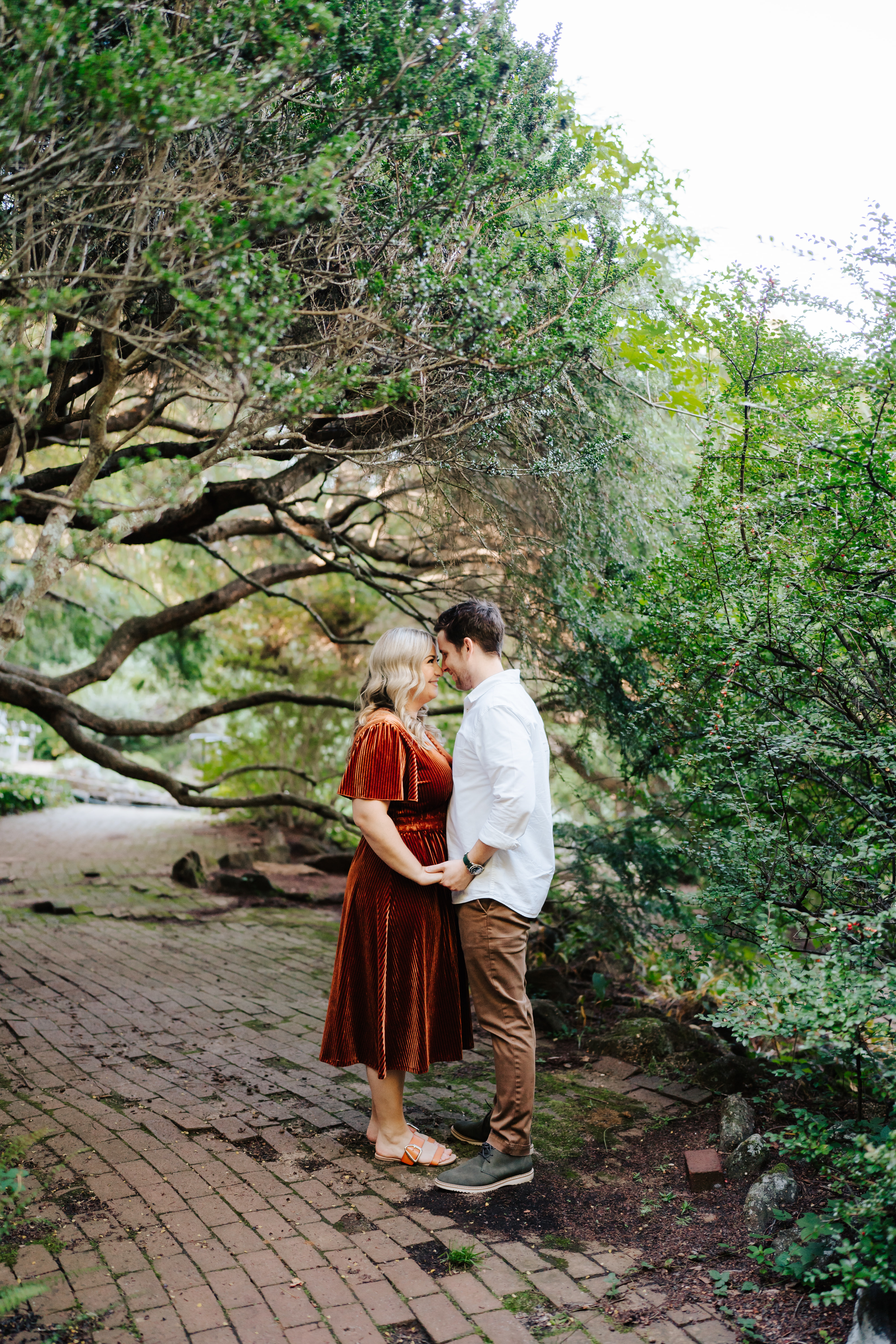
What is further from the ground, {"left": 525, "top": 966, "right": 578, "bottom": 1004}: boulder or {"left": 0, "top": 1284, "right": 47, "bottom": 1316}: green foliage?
{"left": 0, "top": 1284, "right": 47, "bottom": 1316}: green foliage

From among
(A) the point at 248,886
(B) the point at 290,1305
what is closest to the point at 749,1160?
(B) the point at 290,1305

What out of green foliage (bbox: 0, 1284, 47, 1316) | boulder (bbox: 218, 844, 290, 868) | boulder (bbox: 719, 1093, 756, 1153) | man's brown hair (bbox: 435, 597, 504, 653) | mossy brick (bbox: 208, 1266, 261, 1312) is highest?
man's brown hair (bbox: 435, 597, 504, 653)

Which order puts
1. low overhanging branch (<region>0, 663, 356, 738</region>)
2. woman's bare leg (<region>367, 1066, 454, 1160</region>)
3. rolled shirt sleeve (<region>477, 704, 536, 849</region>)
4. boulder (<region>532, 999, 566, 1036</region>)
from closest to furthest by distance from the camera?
rolled shirt sleeve (<region>477, 704, 536, 849</region>)
woman's bare leg (<region>367, 1066, 454, 1160</region>)
boulder (<region>532, 999, 566, 1036</region>)
low overhanging branch (<region>0, 663, 356, 738</region>)

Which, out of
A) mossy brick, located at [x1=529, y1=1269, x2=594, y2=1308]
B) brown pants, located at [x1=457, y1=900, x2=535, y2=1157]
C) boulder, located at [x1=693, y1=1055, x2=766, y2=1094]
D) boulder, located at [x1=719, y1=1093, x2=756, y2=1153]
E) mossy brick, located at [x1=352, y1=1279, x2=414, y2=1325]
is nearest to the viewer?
mossy brick, located at [x1=352, y1=1279, x2=414, y2=1325]

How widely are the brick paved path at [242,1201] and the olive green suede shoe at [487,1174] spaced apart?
6.1 inches

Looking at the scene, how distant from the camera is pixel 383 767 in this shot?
3.61 meters

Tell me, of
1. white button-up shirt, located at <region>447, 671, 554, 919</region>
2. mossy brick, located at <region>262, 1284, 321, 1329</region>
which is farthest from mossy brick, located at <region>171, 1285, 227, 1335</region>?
white button-up shirt, located at <region>447, 671, 554, 919</region>

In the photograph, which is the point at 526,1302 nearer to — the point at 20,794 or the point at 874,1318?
the point at 874,1318

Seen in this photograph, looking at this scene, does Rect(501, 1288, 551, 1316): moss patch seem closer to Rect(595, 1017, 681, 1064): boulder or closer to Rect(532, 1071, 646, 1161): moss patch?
Rect(532, 1071, 646, 1161): moss patch

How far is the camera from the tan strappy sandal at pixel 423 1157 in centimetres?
377

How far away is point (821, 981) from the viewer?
9.43ft

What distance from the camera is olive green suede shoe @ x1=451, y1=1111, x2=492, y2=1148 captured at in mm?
4000

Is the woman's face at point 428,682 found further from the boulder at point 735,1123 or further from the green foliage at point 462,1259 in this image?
the boulder at point 735,1123

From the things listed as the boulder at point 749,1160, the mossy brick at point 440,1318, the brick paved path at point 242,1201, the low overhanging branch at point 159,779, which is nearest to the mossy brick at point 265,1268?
the brick paved path at point 242,1201
